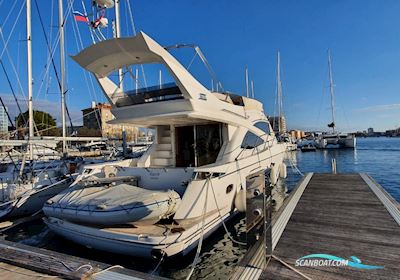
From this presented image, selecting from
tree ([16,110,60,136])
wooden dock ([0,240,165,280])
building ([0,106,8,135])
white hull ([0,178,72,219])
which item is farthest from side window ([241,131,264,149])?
building ([0,106,8,135])

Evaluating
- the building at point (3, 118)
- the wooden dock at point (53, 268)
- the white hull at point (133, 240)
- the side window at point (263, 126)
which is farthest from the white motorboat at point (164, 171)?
the building at point (3, 118)

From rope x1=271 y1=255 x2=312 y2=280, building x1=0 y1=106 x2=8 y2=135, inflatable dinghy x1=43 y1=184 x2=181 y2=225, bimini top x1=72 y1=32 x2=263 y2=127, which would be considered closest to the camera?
rope x1=271 y1=255 x2=312 y2=280

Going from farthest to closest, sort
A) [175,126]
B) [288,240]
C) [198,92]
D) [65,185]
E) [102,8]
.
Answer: [102,8] < [65,185] < [175,126] < [198,92] < [288,240]

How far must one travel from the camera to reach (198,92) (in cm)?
725

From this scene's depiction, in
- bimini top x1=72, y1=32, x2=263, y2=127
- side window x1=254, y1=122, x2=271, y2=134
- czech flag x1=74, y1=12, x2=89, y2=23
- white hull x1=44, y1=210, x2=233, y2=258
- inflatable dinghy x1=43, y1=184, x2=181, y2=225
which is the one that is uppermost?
czech flag x1=74, y1=12, x2=89, y2=23

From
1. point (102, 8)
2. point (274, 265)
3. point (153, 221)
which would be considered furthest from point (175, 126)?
point (102, 8)

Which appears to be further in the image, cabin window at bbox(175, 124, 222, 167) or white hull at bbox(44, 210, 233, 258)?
cabin window at bbox(175, 124, 222, 167)

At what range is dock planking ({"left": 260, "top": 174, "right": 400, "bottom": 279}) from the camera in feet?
11.7

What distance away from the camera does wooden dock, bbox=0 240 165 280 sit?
326 cm

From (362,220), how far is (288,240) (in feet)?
6.72

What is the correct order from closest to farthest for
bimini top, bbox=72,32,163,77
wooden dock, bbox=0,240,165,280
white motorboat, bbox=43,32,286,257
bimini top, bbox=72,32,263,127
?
wooden dock, bbox=0,240,165,280, white motorboat, bbox=43,32,286,257, bimini top, bbox=72,32,163,77, bimini top, bbox=72,32,263,127

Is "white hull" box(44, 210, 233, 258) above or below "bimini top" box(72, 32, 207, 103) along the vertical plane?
below

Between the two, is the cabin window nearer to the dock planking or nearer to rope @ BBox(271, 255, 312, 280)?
the dock planking

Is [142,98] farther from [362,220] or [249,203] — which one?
[362,220]
